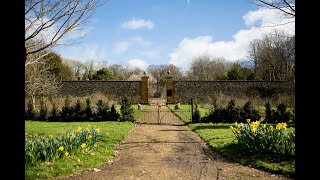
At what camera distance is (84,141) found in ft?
24.7

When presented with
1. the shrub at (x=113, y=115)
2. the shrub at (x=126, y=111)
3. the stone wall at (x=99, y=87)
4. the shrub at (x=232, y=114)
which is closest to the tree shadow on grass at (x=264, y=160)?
the shrub at (x=232, y=114)

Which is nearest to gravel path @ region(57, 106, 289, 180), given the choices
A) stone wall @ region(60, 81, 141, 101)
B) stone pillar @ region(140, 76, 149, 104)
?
stone pillar @ region(140, 76, 149, 104)

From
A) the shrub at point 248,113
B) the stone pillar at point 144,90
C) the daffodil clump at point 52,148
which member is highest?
the stone pillar at point 144,90

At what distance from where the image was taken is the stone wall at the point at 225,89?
97.6 ft

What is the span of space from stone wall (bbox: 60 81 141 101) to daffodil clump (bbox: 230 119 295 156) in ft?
77.2

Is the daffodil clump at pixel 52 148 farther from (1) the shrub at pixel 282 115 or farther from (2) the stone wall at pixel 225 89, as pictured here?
(2) the stone wall at pixel 225 89

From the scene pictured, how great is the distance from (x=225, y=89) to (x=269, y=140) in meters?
24.1

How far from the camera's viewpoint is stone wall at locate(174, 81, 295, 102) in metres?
29.7

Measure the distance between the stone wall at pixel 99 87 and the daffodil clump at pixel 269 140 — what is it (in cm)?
2355

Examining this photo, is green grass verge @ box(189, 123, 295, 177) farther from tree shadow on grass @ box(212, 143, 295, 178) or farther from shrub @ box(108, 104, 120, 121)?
shrub @ box(108, 104, 120, 121)

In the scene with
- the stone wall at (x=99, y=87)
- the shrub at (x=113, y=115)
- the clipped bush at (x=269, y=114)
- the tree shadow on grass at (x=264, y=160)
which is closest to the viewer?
the tree shadow on grass at (x=264, y=160)
